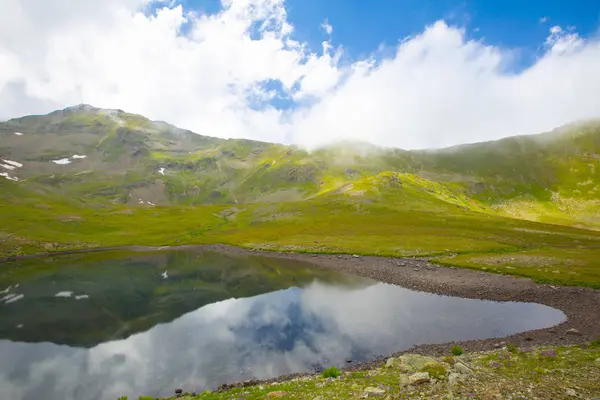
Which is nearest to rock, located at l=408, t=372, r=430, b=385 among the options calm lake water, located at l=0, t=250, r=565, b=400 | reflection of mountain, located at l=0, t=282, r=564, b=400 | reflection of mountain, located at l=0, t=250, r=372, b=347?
calm lake water, located at l=0, t=250, r=565, b=400

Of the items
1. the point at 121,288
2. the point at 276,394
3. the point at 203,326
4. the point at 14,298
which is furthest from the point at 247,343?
the point at 14,298

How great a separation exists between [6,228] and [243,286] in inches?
5032

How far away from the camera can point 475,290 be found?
189 ft

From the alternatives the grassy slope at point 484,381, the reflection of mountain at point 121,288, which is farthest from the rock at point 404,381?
the reflection of mountain at point 121,288

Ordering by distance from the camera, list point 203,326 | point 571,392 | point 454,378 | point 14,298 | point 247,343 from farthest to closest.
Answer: point 14,298 → point 203,326 → point 247,343 → point 454,378 → point 571,392

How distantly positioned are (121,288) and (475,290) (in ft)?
239

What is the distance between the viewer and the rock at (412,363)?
76.0 ft

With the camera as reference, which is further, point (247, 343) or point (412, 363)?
point (247, 343)

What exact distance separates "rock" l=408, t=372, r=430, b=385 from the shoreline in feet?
40.3

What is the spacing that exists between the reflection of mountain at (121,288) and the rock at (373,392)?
3917 centimetres

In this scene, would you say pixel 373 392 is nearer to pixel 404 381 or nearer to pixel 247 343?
pixel 404 381

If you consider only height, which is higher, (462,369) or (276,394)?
(462,369)

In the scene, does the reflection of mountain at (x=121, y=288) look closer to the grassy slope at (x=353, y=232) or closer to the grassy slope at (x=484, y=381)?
the grassy slope at (x=353, y=232)

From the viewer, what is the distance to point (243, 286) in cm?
7162
